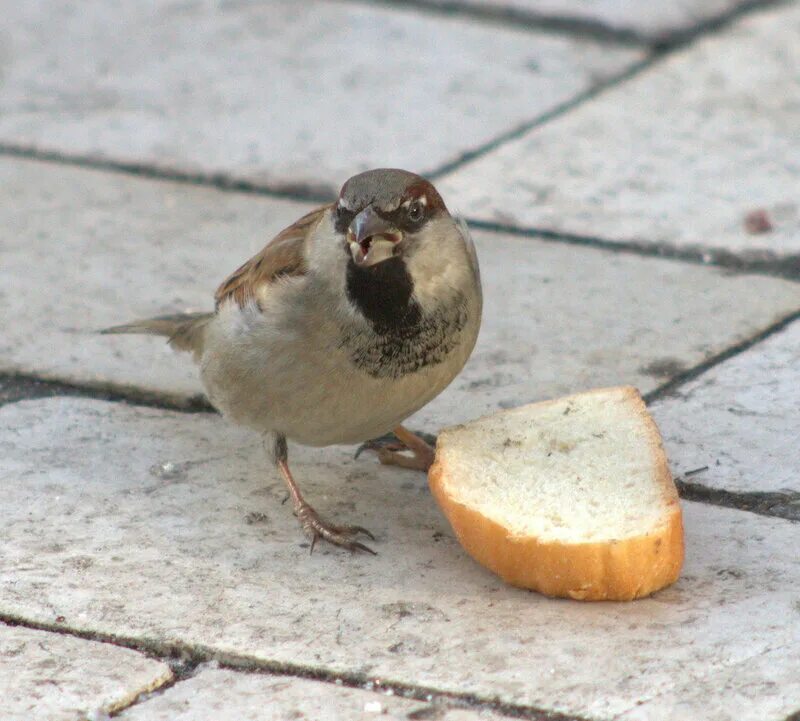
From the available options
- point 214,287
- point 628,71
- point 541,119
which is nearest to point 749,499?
point 214,287

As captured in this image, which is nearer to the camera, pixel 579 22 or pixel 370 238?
pixel 370 238

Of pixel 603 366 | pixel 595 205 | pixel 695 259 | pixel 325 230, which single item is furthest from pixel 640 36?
pixel 325 230

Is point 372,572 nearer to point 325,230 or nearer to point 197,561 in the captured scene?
point 197,561

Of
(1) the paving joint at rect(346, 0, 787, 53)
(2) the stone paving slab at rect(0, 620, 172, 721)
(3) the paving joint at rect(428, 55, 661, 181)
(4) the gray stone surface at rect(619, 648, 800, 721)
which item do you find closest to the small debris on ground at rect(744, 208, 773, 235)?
(3) the paving joint at rect(428, 55, 661, 181)

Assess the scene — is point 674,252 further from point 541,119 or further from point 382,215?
point 382,215

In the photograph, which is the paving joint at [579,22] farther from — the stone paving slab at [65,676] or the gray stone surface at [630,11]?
the stone paving slab at [65,676]
